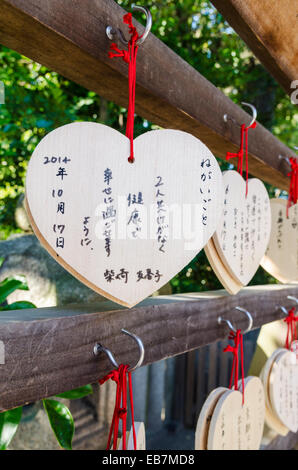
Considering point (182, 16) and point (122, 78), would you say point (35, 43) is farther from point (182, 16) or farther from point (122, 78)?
point (182, 16)

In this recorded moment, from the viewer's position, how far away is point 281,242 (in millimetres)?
1575

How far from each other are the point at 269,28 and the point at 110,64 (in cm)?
54

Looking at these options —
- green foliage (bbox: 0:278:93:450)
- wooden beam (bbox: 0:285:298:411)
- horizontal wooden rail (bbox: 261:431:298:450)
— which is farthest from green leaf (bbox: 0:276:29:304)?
horizontal wooden rail (bbox: 261:431:298:450)

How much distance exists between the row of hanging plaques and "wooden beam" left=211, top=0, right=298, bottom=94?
1.15 ft

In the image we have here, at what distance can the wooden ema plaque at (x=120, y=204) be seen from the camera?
0.57m

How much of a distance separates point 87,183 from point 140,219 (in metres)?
0.11

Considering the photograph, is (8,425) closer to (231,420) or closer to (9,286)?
(9,286)

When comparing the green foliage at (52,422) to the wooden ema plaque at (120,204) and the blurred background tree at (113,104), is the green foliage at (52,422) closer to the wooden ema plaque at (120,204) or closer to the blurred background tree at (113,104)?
the wooden ema plaque at (120,204)

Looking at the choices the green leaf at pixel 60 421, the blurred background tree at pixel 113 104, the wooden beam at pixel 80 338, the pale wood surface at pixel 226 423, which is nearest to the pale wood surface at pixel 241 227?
the wooden beam at pixel 80 338

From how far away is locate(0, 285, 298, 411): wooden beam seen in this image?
0.55 m

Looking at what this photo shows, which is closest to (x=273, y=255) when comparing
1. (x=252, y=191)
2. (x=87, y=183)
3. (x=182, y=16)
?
(x=252, y=191)

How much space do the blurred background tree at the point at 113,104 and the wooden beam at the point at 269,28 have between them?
120cm

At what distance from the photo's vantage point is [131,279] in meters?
0.66
